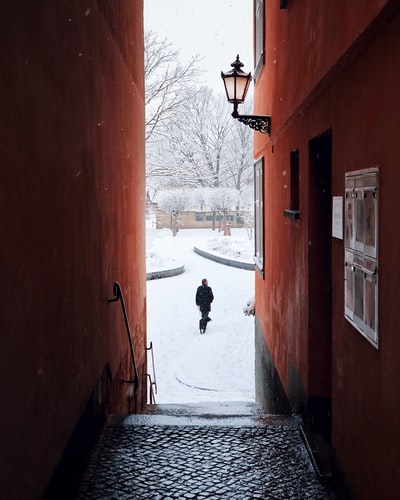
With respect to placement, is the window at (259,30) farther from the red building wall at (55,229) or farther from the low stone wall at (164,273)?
the low stone wall at (164,273)

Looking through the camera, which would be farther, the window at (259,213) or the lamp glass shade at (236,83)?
the window at (259,213)

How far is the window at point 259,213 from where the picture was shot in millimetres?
10211

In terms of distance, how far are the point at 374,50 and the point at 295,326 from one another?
3.69 metres

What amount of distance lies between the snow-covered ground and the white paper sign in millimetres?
7033

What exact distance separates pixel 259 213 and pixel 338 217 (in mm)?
6514

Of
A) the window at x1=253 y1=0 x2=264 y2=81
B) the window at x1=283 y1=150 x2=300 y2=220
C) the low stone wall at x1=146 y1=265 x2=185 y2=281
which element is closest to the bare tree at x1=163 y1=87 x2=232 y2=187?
the low stone wall at x1=146 y1=265 x2=185 y2=281

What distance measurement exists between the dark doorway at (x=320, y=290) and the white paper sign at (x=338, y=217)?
43.2 inches

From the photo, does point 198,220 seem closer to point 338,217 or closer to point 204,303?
point 204,303

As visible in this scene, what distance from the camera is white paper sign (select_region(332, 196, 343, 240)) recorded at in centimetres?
424

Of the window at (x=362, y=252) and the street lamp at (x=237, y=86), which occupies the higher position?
the street lamp at (x=237, y=86)

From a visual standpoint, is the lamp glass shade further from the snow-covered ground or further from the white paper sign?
the snow-covered ground

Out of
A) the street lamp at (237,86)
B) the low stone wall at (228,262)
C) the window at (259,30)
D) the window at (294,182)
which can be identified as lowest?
the low stone wall at (228,262)

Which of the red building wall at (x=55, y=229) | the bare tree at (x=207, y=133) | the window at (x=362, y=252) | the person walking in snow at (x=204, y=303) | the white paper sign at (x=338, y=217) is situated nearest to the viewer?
the red building wall at (x=55, y=229)

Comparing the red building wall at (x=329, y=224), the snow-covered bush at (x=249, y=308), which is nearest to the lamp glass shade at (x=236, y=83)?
the red building wall at (x=329, y=224)
